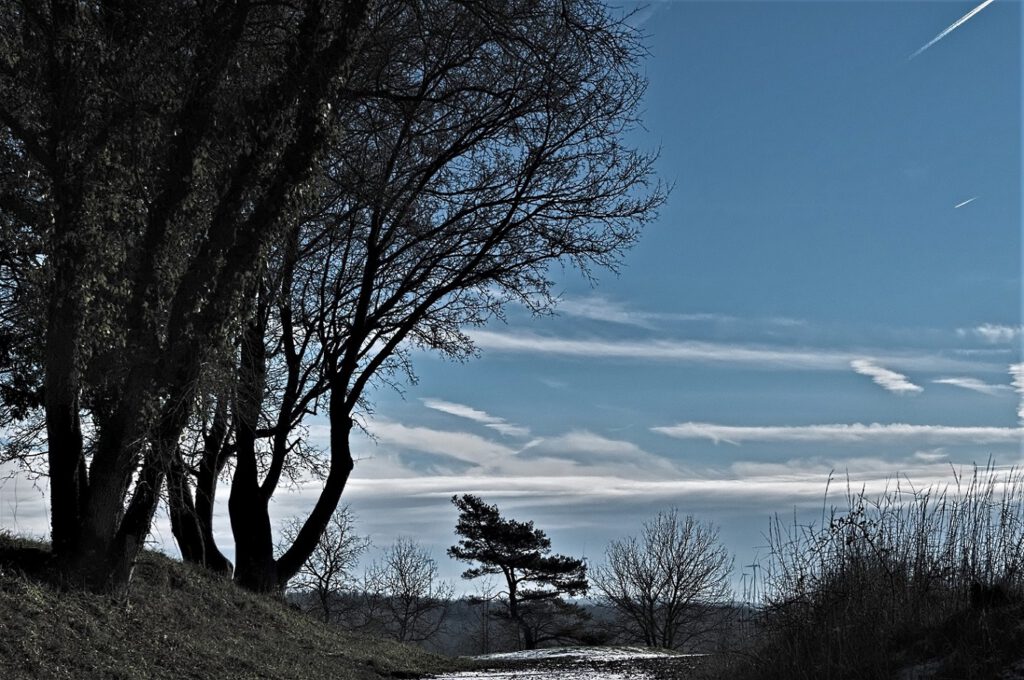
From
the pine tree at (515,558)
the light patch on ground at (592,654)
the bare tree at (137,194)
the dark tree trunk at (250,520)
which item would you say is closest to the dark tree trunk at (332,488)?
the dark tree trunk at (250,520)

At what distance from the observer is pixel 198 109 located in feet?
35.5

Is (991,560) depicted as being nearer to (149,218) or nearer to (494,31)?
(494,31)

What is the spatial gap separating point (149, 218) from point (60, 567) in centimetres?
403

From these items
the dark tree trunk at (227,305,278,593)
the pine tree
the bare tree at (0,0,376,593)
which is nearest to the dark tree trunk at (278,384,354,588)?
the dark tree trunk at (227,305,278,593)

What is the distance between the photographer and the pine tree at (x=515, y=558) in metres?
39.5

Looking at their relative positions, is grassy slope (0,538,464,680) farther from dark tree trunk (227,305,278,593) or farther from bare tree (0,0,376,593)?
dark tree trunk (227,305,278,593)

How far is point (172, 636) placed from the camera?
10.6 m

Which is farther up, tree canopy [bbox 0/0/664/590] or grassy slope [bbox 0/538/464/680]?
tree canopy [bbox 0/0/664/590]

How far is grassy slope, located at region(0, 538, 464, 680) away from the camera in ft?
28.5

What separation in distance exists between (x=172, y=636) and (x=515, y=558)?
30.2 m

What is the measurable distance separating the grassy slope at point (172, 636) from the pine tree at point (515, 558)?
77.0 feet

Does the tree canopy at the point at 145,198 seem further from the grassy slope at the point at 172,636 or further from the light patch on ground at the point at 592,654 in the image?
the light patch on ground at the point at 592,654

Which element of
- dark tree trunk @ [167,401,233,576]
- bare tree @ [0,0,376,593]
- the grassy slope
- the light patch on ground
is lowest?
the light patch on ground

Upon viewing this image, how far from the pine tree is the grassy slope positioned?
2346 cm
